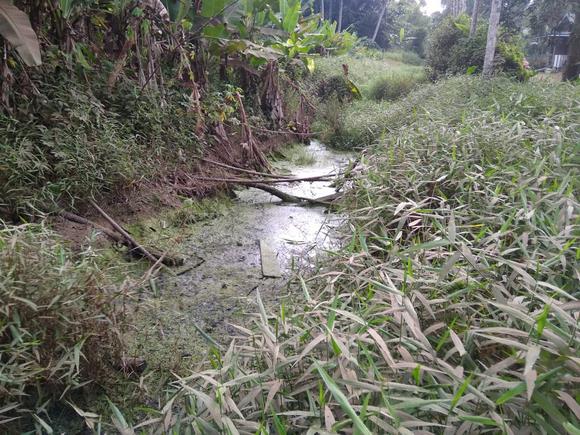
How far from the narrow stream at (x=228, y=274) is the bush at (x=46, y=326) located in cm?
33

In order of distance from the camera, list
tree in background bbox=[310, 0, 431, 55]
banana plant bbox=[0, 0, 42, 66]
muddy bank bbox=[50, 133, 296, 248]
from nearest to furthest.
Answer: banana plant bbox=[0, 0, 42, 66], muddy bank bbox=[50, 133, 296, 248], tree in background bbox=[310, 0, 431, 55]

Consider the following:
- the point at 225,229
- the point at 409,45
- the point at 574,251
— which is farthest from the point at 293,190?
the point at 409,45

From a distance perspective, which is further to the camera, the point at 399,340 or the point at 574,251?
the point at 574,251

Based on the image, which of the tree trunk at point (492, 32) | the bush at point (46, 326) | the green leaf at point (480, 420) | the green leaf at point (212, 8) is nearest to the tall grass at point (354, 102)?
the tree trunk at point (492, 32)

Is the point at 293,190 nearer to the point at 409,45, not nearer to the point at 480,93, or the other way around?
the point at 480,93

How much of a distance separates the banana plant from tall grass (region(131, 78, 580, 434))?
7.34ft

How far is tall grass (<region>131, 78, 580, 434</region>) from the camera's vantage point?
1.03 m

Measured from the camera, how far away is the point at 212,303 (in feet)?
8.51

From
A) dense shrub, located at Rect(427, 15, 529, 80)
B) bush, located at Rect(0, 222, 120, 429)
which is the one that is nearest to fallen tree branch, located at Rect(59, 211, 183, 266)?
bush, located at Rect(0, 222, 120, 429)

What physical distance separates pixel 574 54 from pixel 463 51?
329 centimetres

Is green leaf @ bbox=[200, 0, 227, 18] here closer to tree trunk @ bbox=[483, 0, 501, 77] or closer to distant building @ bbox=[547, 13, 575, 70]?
tree trunk @ bbox=[483, 0, 501, 77]

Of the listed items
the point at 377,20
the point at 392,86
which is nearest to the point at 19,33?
the point at 392,86

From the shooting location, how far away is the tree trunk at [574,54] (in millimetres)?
7172

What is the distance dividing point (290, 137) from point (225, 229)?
3.82 metres
